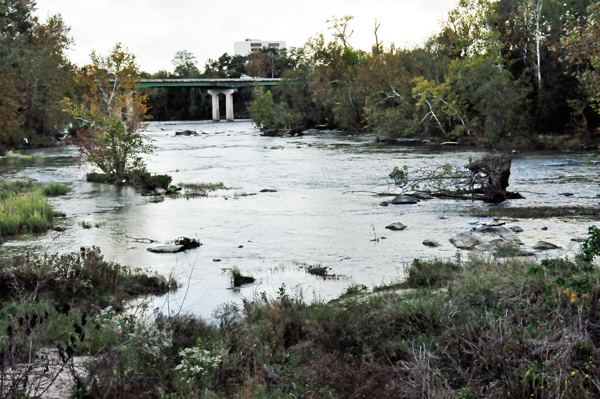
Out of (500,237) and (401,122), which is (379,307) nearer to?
(500,237)

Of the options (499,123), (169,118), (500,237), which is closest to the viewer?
(500,237)

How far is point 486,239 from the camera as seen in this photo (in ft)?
42.9

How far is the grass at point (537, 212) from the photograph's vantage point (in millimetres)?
16406

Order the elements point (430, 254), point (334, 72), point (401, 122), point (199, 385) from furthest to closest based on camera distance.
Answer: point (334, 72)
point (401, 122)
point (430, 254)
point (199, 385)

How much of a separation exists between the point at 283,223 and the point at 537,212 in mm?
6957

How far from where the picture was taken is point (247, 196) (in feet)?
71.8

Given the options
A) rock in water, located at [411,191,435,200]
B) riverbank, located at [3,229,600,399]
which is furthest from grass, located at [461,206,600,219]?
riverbank, located at [3,229,600,399]

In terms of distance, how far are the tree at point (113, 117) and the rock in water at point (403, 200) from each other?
33.1ft

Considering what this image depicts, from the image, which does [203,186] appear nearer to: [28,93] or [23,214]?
[23,214]

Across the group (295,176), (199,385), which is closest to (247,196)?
(295,176)

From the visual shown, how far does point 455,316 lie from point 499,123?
3523 cm

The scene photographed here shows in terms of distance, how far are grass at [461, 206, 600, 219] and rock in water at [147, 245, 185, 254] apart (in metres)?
8.28

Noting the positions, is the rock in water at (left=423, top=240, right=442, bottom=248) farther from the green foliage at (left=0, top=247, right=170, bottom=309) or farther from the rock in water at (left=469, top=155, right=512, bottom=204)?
the rock in water at (left=469, top=155, right=512, bottom=204)

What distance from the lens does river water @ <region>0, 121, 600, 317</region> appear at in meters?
11.0
